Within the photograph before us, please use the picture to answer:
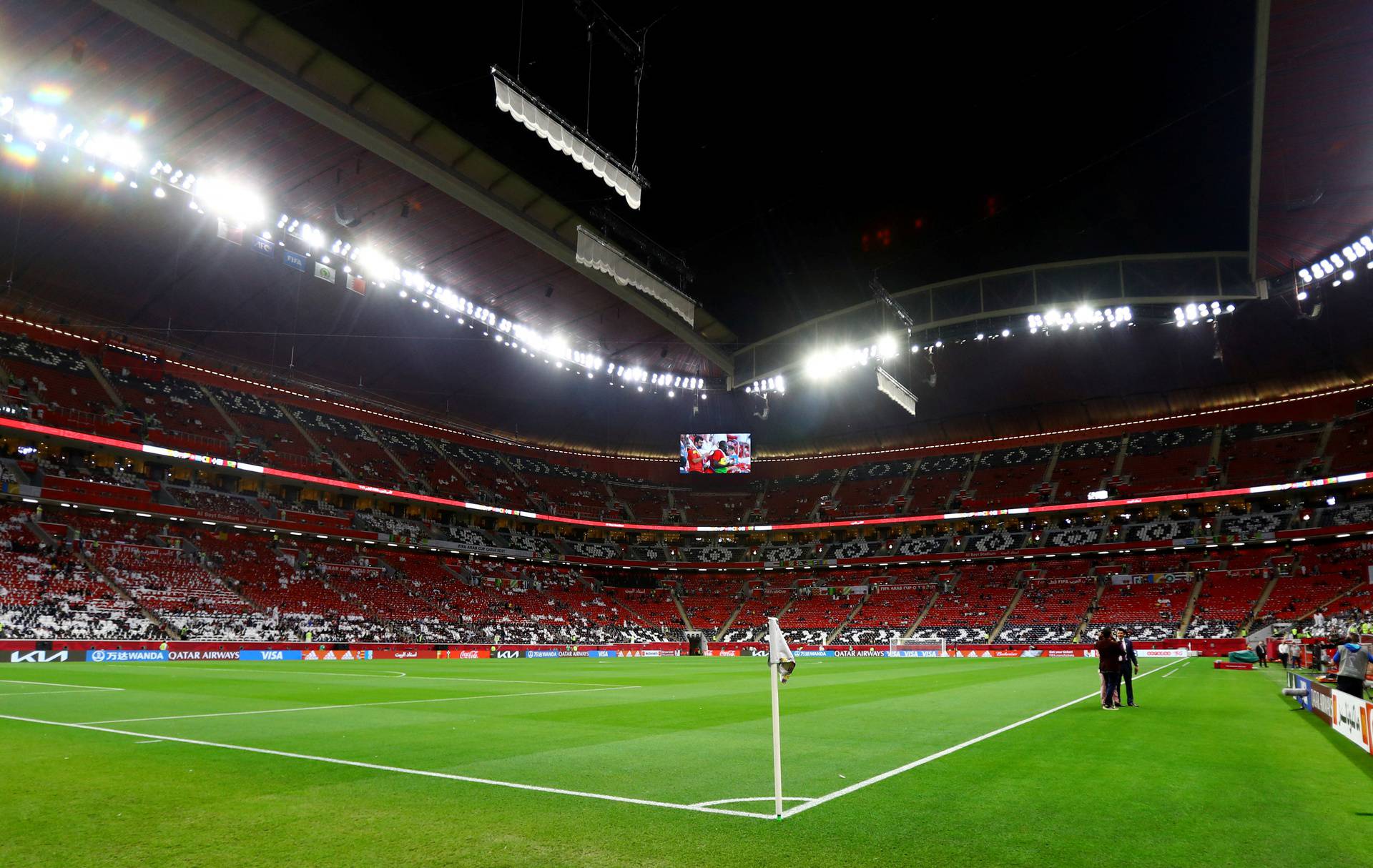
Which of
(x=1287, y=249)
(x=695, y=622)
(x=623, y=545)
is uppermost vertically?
(x=1287, y=249)

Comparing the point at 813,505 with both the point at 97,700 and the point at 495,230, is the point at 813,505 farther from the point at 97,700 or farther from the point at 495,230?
the point at 97,700

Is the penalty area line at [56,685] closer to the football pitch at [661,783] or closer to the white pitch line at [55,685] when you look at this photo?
the white pitch line at [55,685]

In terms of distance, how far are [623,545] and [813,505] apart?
56.8ft

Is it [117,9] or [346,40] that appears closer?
[117,9]

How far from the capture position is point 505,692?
18.2 m

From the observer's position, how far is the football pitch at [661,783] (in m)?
4.95

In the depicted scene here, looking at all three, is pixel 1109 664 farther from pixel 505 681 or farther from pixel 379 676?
pixel 379 676

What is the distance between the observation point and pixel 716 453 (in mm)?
65000

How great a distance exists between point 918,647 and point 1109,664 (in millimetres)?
37246

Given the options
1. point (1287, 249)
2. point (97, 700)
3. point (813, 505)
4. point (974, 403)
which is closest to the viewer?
point (97, 700)

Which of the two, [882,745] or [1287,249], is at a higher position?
[1287,249]

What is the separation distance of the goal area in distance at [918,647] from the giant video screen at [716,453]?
2025 centimetres

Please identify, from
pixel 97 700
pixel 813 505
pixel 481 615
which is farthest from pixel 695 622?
pixel 97 700

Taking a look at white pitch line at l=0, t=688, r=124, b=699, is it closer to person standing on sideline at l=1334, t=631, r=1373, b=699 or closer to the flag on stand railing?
the flag on stand railing
